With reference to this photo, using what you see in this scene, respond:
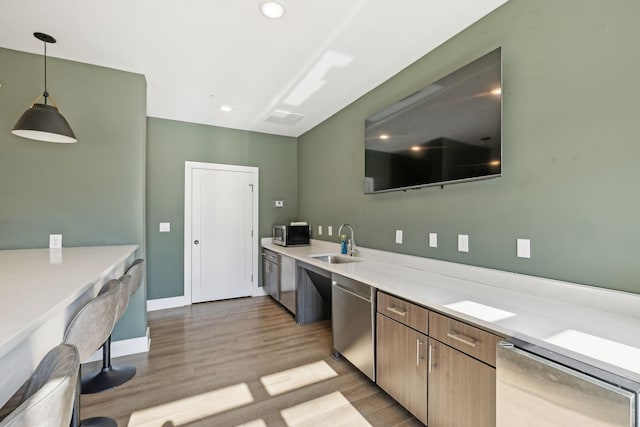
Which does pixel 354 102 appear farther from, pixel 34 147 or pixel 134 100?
pixel 34 147

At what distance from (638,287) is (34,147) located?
4253mm

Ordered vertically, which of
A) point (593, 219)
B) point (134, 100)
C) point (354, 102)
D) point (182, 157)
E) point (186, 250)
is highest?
point (354, 102)

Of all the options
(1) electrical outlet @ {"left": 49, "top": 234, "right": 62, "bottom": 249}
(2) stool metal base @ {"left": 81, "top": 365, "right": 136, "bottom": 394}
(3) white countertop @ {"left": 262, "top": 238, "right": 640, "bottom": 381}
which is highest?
(1) electrical outlet @ {"left": 49, "top": 234, "right": 62, "bottom": 249}

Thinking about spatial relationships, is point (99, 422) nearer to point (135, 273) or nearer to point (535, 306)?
point (135, 273)

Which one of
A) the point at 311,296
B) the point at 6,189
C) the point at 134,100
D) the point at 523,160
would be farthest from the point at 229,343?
the point at 523,160

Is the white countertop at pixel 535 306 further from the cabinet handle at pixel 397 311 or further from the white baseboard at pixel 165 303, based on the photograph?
the white baseboard at pixel 165 303

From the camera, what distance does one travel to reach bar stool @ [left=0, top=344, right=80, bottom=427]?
52 centimetres

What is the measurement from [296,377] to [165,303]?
2.67 metres

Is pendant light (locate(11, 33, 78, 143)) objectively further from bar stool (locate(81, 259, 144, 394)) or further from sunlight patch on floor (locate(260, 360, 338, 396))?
sunlight patch on floor (locate(260, 360, 338, 396))

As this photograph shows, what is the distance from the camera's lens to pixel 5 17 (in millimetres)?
2055

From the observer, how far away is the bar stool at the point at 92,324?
1.23 metres

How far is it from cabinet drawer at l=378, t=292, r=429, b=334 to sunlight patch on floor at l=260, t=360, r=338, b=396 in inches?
32.0

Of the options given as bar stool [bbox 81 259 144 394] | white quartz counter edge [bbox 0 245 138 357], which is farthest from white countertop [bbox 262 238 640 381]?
bar stool [bbox 81 259 144 394]

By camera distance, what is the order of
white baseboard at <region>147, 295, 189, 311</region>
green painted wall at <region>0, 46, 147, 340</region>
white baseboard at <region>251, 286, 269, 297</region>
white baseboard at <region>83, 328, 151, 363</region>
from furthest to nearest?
white baseboard at <region>251, 286, 269, 297</region> → white baseboard at <region>147, 295, 189, 311</region> → white baseboard at <region>83, 328, 151, 363</region> → green painted wall at <region>0, 46, 147, 340</region>
